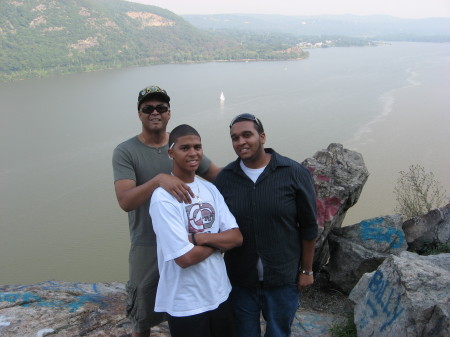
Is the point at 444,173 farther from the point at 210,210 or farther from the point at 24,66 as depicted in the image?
the point at 24,66

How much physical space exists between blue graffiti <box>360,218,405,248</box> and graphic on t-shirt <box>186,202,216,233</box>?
1999mm

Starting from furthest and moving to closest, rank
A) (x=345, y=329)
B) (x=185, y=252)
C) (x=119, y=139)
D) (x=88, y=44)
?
(x=88, y=44), (x=119, y=139), (x=345, y=329), (x=185, y=252)

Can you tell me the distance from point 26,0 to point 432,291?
61534 millimetres

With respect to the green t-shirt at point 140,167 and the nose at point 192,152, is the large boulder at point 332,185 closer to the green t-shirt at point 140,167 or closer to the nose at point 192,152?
the green t-shirt at point 140,167

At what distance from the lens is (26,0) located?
52.2 metres

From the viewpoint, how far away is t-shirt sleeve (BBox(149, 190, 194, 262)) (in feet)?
4.69

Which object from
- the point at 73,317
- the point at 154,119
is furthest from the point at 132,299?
the point at 73,317

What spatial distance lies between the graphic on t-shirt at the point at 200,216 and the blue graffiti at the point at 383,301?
110 centimetres

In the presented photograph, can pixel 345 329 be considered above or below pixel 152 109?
below

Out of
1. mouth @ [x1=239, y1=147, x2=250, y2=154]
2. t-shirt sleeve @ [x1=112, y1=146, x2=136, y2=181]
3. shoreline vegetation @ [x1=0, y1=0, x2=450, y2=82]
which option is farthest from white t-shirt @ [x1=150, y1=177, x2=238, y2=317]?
shoreline vegetation @ [x1=0, y1=0, x2=450, y2=82]

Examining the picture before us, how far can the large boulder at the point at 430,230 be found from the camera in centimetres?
324

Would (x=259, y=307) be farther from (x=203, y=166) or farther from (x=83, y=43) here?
(x=83, y=43)

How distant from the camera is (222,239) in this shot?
1523 mm

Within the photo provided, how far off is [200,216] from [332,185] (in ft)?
6.07
